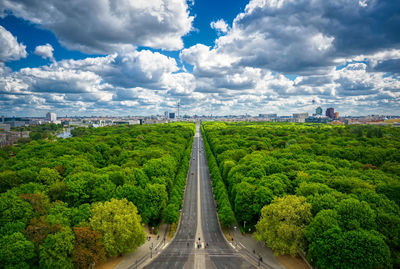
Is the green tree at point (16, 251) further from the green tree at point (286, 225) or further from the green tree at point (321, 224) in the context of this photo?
the green tree at point (321, 224)

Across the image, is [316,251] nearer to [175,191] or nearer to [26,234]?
[175,191]

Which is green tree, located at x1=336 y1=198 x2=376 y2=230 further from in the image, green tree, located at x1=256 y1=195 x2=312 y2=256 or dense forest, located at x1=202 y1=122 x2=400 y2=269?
green tree, located at x1=256 y1=195 x2=312 y2=256

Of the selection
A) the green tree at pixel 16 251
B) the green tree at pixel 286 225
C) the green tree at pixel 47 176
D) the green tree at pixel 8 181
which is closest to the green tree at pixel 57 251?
the green tree at pixel 16 251

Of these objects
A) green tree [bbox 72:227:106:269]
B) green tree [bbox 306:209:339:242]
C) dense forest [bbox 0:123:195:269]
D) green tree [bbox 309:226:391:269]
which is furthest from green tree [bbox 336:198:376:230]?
green tree [bbox 72:227:106:269]

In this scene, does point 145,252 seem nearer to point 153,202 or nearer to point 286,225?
point 153,202

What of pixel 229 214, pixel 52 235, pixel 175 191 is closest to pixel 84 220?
pixel 52 235

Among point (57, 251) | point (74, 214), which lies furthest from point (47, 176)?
point (57, 251)

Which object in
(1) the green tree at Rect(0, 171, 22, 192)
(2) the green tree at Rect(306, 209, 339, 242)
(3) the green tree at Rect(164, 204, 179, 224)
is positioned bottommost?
(3) the green tree at Rect(164, 204, 179, 224)
